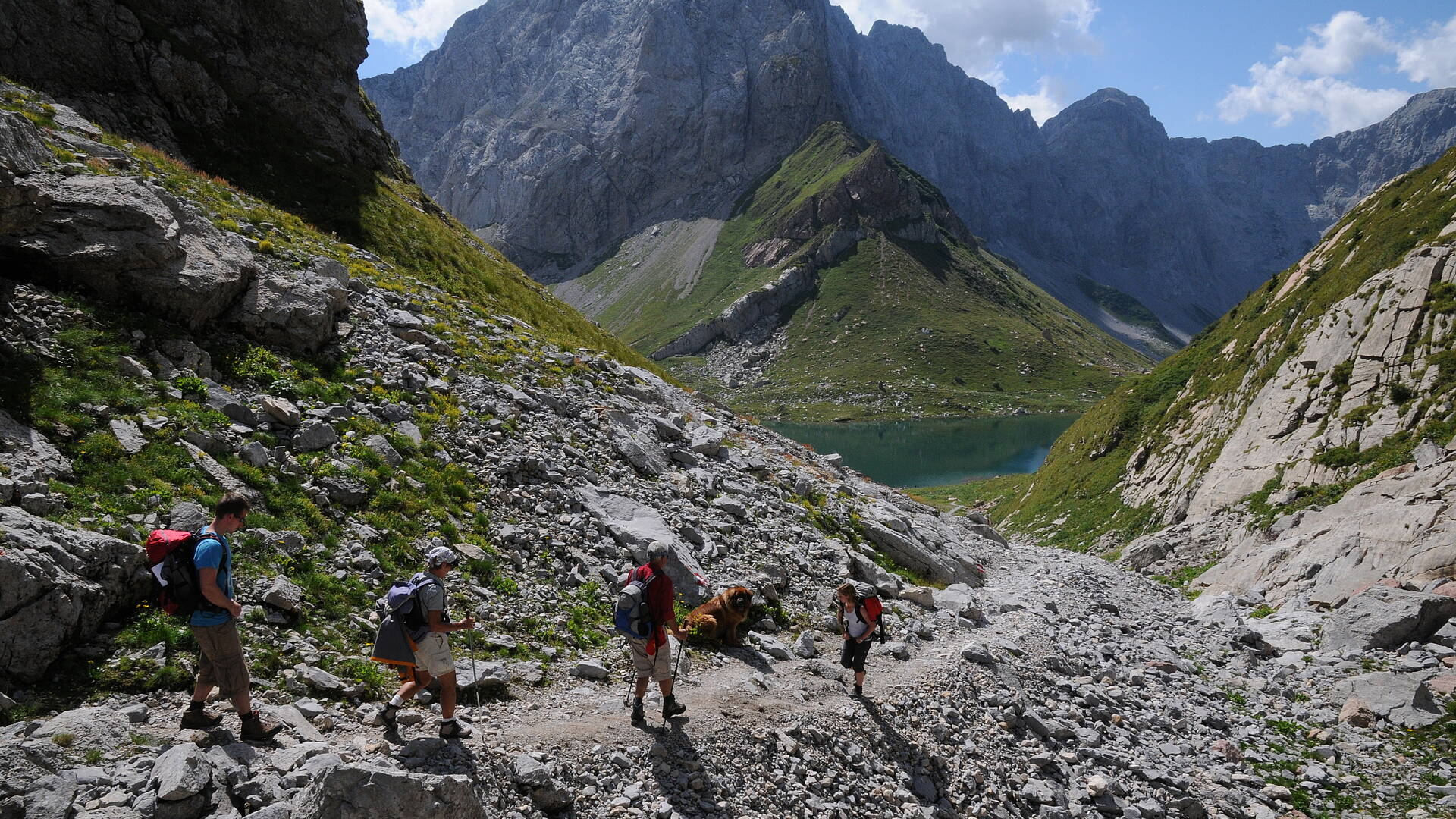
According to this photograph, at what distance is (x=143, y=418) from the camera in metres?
12.3

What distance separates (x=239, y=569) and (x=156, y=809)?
4.82 metres

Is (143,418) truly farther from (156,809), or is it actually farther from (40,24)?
(40,24)

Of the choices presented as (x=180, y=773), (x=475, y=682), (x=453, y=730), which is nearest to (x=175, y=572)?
(x=180, y=773)

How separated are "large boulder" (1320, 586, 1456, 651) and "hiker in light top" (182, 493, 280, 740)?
76.7 feet

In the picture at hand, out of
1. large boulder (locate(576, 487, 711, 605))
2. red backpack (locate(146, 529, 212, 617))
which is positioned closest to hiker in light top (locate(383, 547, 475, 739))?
red backpack (locate(146, 529, 212, 617))

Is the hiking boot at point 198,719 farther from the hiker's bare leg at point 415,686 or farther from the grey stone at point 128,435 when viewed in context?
the grey stone at point 128,435

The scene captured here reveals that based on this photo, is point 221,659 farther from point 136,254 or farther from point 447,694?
point 136,254

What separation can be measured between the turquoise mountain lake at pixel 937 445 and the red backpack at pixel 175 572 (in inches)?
3272

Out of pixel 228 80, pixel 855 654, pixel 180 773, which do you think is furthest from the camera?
pixel 228 80

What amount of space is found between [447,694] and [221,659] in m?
2.59

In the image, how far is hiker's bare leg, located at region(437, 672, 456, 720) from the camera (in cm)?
891

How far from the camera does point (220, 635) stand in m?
7.97

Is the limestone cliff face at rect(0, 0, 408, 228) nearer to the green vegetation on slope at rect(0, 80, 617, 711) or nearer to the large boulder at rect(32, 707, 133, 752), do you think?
the green vegetation on slope at rect(0, 80, 617, 711)

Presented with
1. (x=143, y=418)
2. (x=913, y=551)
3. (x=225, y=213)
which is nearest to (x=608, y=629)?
(x=143, y=418)
